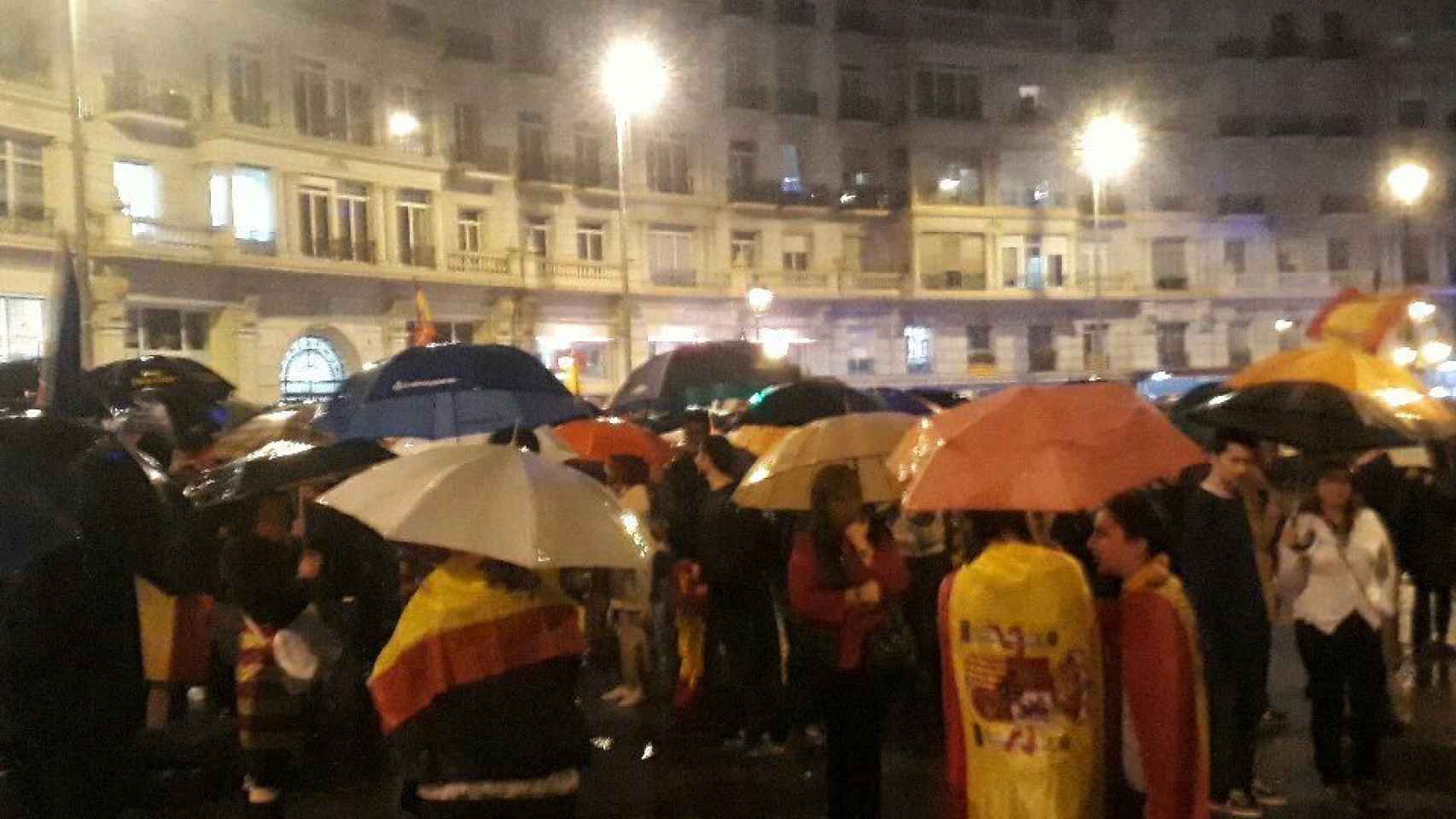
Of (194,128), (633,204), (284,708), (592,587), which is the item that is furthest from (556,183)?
(284,708)

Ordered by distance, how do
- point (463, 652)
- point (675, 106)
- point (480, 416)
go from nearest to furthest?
point (463, 652), point (480, 416), point (675, 106)

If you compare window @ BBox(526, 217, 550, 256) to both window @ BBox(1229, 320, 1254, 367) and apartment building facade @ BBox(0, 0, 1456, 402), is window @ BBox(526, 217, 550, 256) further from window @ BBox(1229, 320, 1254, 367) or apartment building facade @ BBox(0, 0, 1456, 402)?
window @ BBox(1229, 320, 1254, 367)

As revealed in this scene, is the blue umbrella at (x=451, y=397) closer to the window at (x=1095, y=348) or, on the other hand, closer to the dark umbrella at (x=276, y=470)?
the dark umbrella at (x=276, y=470)

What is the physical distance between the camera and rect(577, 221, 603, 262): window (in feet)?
137

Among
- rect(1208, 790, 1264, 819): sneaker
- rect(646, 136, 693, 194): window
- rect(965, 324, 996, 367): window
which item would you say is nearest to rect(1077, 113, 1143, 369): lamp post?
rect(965, 324, 996, 367): window

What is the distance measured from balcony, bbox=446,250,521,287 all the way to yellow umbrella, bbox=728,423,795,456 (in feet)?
90.2

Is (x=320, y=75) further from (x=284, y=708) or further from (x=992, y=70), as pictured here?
(x=284, y=708)

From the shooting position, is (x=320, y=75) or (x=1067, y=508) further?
(x=320, y=75)

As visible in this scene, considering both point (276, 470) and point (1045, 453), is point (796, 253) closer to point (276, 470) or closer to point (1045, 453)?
point (276, 470)

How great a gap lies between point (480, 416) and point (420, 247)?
29.5 metres

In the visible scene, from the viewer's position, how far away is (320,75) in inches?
1366

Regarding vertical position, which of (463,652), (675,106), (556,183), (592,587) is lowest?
(592,587)

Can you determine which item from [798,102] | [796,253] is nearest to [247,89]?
[796,253]

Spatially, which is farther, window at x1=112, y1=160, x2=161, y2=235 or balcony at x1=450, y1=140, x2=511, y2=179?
balcony at x1=450, y1=140, x2=511, y2=179
